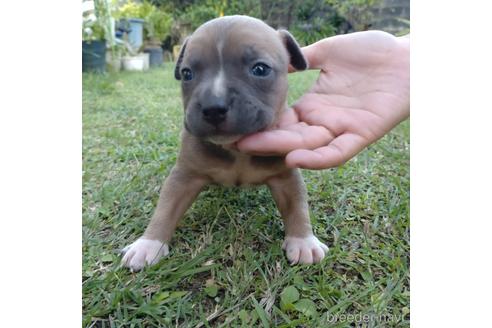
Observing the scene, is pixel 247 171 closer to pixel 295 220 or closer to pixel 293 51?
pixel 295 220

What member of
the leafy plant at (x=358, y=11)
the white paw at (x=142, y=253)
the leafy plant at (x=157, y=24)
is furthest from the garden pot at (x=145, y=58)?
the white paw at (x=142, y=253)

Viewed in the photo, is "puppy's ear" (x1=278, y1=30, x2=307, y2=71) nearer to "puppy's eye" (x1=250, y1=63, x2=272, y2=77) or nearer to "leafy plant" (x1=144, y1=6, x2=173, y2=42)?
"puppy's eye" (x1=250, y1=63, x2=272, y2=77)

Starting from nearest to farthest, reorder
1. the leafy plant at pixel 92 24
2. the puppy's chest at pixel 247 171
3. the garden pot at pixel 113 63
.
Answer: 1. the puppy's chest at pixel 247 171
2. the leafy plant at pixel 92 24
3. the garden pot at pixel 113 63

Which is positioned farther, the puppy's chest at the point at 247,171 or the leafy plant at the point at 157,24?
the leafy plant at the point at 157,24

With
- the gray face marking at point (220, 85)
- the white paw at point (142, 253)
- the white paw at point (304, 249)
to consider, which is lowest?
the white paw at point (142, 253)

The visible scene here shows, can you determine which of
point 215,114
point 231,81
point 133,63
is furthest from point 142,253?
point 133,63

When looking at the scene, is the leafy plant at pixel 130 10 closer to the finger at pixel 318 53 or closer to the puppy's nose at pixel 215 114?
the finger at pixel 318 53

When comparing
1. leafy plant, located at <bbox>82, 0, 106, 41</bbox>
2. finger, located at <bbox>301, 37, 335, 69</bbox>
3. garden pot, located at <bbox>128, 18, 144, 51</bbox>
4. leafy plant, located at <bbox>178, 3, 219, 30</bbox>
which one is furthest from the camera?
garden pot, located at <bbox>128, 18, 144, 51</bbox>

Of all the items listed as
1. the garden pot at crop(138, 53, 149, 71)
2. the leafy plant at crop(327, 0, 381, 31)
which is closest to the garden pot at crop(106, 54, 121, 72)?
the garden pot at crop(138, 53, 149, 71)
